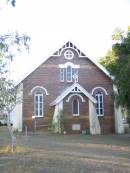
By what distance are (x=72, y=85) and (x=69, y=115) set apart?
3.05 m

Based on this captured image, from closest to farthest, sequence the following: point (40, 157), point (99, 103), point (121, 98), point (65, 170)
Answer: point (65, 170) → point (40, 157) → point (121, 98) → point (99, 103)

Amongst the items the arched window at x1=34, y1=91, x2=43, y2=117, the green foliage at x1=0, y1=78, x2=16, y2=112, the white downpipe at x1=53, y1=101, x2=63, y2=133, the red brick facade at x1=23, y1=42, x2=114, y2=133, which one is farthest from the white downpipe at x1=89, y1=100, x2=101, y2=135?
the green foliage at x1=0, y1=78, x2=16, y2=112

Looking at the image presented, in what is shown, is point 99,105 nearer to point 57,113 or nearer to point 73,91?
point 73,91

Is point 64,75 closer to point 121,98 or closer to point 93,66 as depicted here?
point 93,66

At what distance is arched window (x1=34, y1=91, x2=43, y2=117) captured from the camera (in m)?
40.3

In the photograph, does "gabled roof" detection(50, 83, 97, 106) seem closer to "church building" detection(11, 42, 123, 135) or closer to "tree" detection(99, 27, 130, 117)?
"church building" detection(11, 42, 123, 135)

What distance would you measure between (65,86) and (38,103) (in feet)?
11.3

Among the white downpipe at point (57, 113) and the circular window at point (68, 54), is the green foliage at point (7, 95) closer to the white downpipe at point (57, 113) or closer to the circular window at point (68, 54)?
the white downpipe at point (57, 113)

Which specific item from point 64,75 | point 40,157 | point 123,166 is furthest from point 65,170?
point 64,75

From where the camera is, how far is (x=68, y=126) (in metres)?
39.3

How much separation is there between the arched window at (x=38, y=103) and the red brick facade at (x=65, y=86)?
0.35 metres

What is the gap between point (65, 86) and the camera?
41500 mm

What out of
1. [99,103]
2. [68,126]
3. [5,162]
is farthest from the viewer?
[99,103]

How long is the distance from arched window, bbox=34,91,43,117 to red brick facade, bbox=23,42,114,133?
350mm
